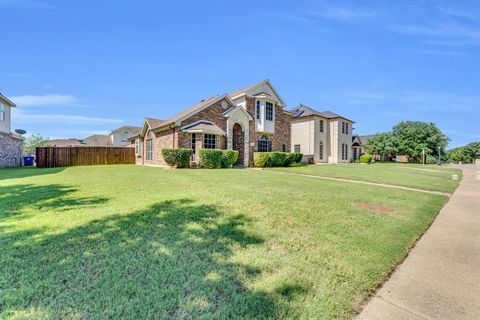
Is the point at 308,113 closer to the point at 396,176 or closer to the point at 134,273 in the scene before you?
the point at 396,176

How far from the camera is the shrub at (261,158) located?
20.8 metres

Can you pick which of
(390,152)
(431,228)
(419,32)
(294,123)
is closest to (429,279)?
(431,228)

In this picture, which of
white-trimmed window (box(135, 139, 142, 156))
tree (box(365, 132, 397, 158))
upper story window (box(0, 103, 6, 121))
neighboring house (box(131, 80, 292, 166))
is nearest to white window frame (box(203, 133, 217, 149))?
neighboring house (box(131, 80, 292, 166))

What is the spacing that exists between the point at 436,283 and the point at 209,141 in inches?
664

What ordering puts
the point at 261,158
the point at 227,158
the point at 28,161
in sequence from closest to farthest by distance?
the point at 227,158, the point at 261,158, the point at 28,161

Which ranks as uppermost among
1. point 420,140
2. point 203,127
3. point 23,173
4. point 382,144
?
point 420,140

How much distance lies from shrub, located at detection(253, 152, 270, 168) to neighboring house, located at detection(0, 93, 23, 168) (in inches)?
895

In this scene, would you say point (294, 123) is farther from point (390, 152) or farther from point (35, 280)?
point (390, 152)

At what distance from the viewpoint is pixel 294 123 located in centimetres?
3130

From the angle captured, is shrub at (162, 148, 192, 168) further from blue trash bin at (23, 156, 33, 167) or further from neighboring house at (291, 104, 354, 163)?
blue trash bin at (23, 156, 33, 167)

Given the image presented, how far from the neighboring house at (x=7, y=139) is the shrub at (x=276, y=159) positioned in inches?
944

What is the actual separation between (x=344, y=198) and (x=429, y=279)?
4271mm

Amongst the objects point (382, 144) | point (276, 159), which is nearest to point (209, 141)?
point (276, 159)

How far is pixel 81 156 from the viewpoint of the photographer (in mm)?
22406
